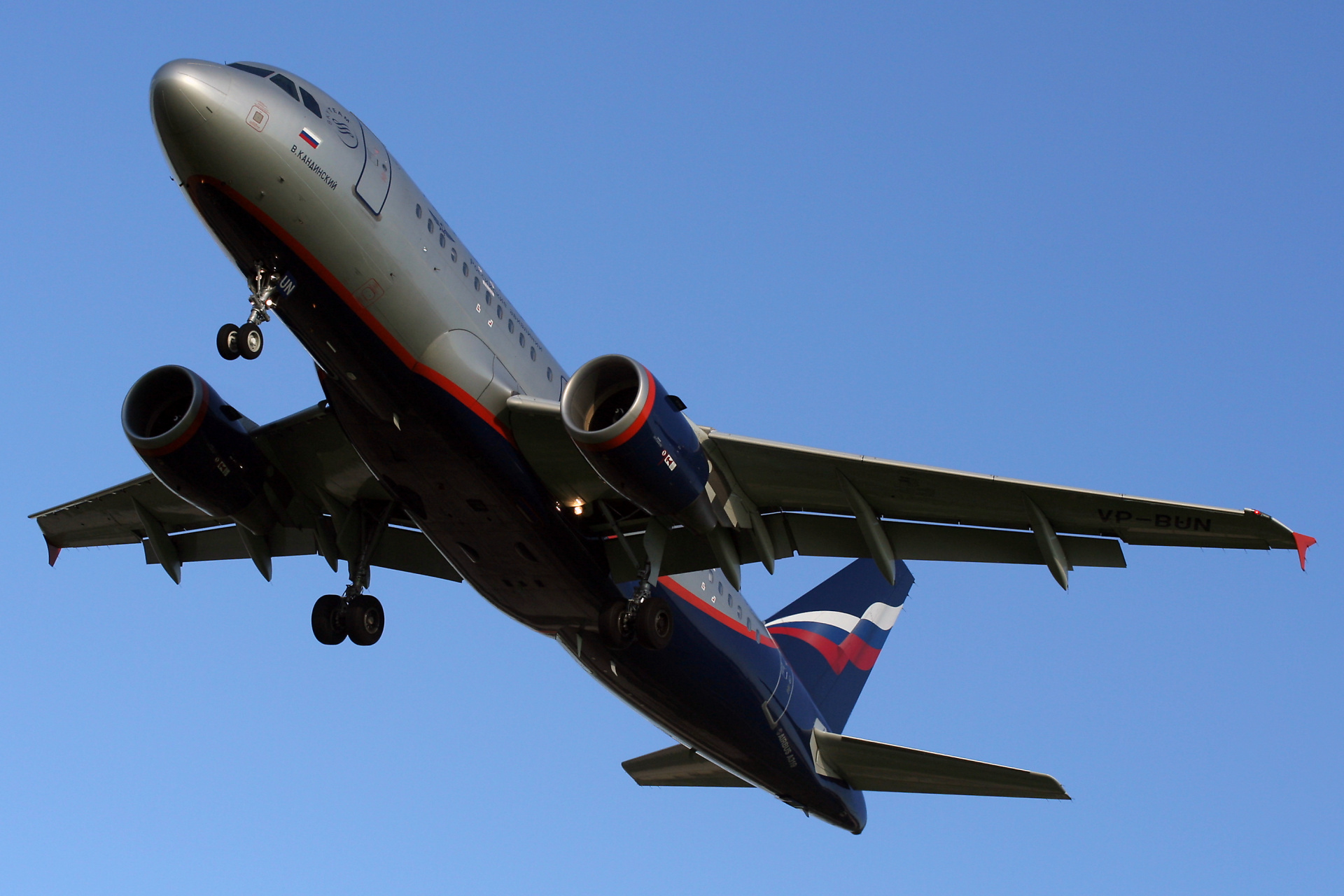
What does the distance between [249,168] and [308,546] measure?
819 cm

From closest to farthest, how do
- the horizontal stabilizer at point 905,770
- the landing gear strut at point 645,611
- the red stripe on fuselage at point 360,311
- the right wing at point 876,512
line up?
the red stripe on fuselage at point 360,311 → the right wing at point 876,512 → the landing gear strut at point 645,611 → the horizontal stabilizer at point 905,770

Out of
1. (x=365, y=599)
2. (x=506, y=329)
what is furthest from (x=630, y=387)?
(x=365, y=599)

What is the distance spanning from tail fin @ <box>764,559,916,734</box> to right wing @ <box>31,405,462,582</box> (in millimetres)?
7122

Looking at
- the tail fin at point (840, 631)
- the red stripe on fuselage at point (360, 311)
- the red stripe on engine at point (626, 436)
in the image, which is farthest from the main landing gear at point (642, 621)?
the tail fin at point (840, 631)

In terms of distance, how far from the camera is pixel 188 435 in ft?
58.6

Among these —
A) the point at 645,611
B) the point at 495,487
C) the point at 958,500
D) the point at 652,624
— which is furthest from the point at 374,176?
the point at 958,500

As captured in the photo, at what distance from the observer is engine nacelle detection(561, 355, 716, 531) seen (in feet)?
49.5

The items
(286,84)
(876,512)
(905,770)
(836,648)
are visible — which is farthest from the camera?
(836,648)

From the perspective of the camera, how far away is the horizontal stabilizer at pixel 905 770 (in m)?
20.6

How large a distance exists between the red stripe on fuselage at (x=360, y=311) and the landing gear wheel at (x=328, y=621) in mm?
4742

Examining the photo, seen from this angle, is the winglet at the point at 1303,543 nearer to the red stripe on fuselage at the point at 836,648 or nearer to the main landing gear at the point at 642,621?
the main landing gear at the point at 642,621

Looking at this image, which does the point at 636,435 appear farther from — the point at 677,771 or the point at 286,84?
the point at 677,771

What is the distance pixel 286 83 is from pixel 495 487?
5.20m

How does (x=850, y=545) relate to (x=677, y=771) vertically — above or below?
above
